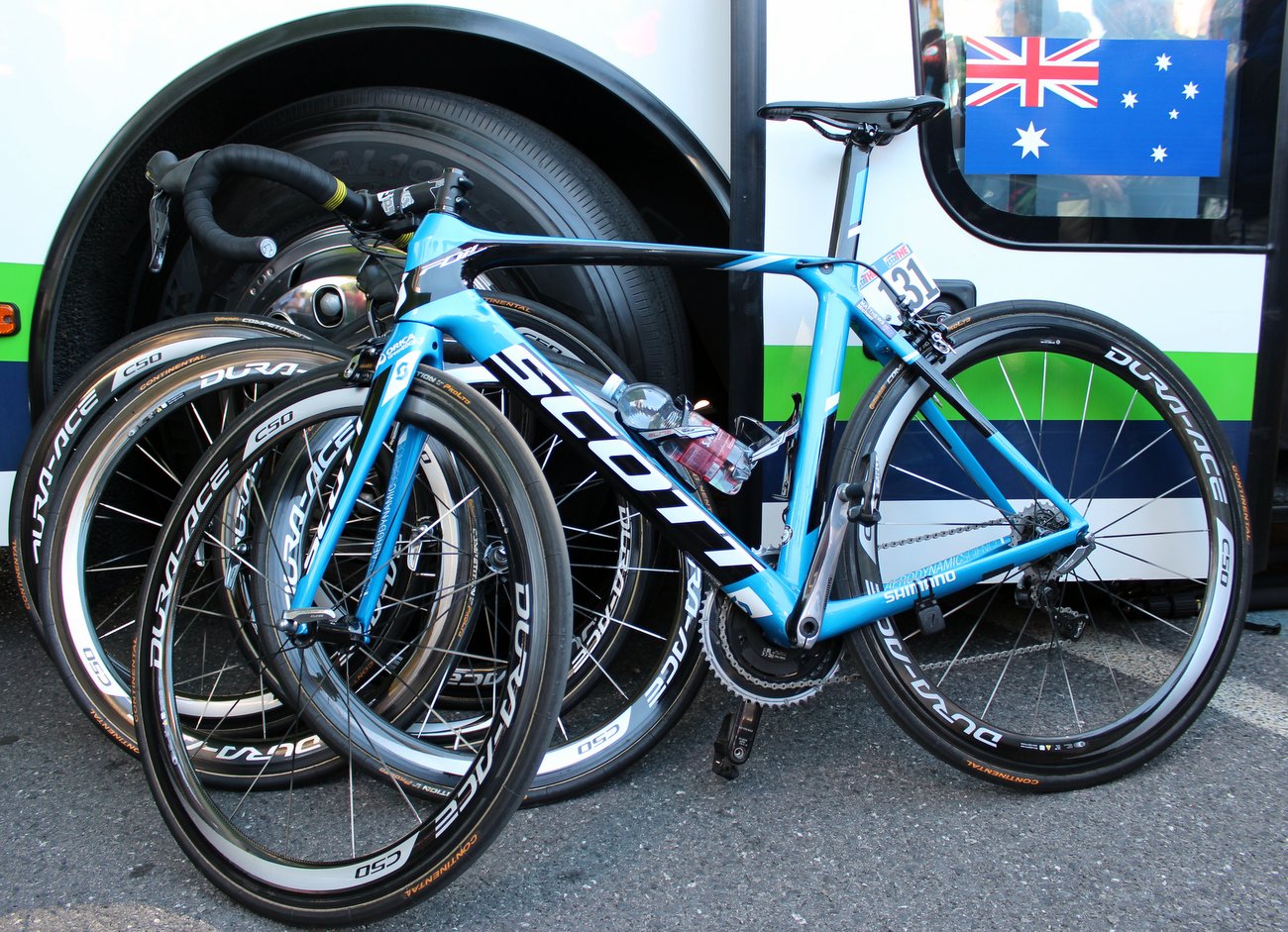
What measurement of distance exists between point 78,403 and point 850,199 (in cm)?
166

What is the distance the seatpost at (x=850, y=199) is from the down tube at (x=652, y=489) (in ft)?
2.00

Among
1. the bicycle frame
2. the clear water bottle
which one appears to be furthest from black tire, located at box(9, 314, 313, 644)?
the clear water bottle

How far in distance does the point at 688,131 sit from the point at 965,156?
1.98 ft

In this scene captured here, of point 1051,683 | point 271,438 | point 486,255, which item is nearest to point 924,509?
point 1051,683

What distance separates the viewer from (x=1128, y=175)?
2.10m

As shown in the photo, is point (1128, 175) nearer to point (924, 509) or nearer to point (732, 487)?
point (924, 509)

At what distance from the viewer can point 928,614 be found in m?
1.86

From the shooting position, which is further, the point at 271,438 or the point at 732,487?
the point at 732,487

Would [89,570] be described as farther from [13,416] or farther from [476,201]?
[476,201]

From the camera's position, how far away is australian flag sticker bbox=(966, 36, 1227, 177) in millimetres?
2045

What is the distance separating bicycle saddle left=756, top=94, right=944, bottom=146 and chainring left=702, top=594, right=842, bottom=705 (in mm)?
952

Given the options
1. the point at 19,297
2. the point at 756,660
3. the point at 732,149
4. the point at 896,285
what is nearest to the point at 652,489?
the point at 756,660

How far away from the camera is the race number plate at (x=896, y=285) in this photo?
191 centimetres

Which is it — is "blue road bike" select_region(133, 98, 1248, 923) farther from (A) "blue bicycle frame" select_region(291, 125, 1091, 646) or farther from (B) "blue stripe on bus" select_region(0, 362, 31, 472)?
(B) "blue stripe on bus" select_region(0, 362, 31, 472)
